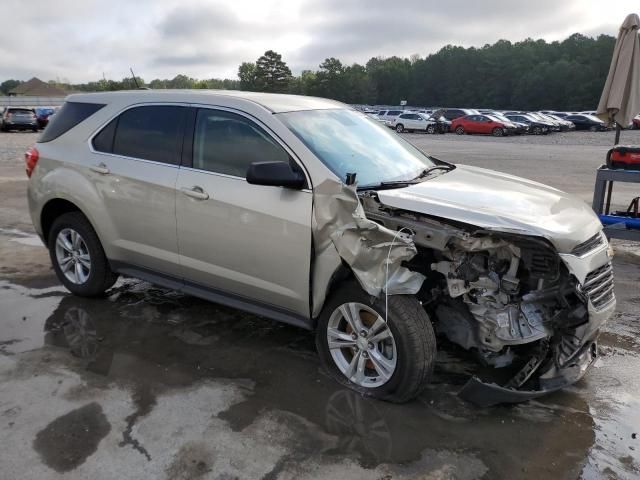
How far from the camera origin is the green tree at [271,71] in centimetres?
10212

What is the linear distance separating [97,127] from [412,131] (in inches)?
1437

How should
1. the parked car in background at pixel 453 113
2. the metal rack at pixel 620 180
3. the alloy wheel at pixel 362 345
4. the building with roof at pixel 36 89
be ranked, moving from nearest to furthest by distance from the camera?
the alloy wheel at pixel 362 345
the metal rack at pixel 620 180
the parked car in background at pixel 453 113
the building with roof at pixel 36 89

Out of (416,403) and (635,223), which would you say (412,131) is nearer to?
(635,223)

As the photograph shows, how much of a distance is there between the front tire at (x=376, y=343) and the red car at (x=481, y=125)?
1390 inches

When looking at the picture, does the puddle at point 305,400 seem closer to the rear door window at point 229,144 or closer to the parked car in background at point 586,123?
the rear door window at point 229,144

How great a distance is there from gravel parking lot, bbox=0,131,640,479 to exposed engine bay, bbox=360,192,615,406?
0.92 ft

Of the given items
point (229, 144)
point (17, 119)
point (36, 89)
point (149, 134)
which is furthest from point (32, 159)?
point (36, 89)

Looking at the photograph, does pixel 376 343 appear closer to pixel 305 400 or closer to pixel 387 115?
pixel 305 400

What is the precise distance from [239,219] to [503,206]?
1.77 metres

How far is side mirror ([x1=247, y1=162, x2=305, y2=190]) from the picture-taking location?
11.4 ft

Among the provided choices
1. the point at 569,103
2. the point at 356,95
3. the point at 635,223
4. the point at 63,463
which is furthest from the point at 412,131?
the point at 356,95

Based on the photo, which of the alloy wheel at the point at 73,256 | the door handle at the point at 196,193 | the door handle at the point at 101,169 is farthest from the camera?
the alloy wheel at the point at 73,256

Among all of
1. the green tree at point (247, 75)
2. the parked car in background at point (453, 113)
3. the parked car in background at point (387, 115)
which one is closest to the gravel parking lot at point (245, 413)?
the parked car in background at point (453, 113)

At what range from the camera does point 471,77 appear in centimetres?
10131
